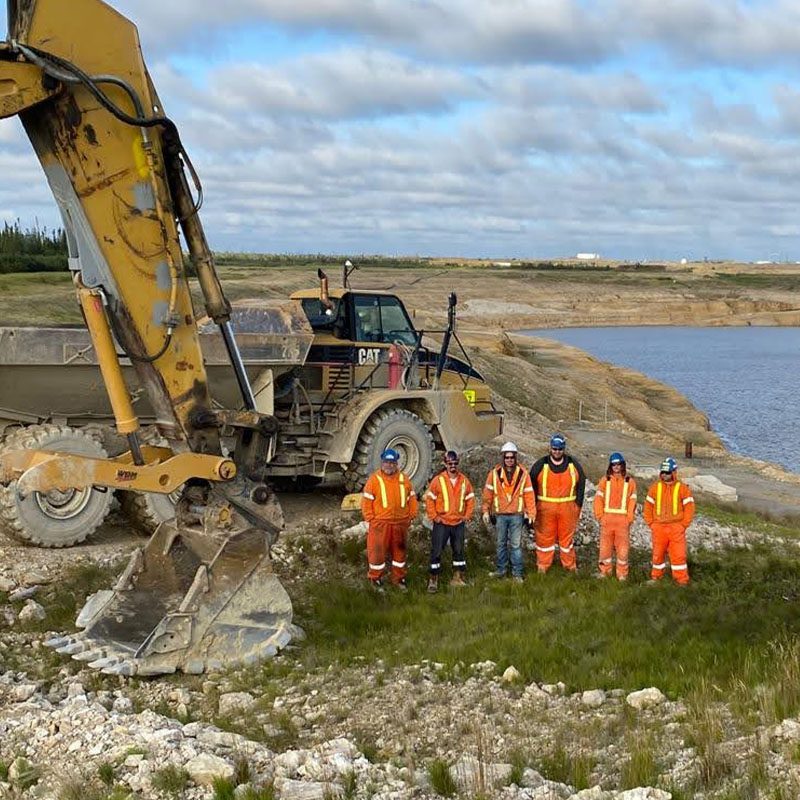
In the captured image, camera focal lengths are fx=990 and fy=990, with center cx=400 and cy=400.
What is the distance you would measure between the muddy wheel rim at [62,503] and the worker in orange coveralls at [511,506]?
157 inches

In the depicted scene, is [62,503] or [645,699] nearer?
[645,699]

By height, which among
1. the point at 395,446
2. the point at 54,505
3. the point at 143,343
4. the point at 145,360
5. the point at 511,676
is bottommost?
the point at 511,676

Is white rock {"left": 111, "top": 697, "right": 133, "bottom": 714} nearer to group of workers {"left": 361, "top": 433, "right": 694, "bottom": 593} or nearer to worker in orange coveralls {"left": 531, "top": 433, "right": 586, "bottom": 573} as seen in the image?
group of workers {"left": 361, "top": 433, "right": 694, "bottom": 593}

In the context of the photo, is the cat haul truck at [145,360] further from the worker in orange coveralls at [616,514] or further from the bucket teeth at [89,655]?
the worker in orange coveralls at [616,514]

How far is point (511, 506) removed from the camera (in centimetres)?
973

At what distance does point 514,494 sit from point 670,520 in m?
1.52

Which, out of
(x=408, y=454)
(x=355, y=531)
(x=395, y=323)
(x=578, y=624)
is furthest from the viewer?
(x=395, y=323)

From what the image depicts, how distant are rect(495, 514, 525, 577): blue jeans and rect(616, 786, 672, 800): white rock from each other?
192 inches

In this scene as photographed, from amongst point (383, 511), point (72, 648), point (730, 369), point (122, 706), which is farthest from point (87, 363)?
point (730, 369)

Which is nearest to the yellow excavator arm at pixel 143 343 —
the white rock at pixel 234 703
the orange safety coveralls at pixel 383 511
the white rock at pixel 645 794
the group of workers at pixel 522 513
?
the white rock at pixel 234 703

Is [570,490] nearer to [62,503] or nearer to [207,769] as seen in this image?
[62,503]

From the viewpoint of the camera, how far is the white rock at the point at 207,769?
5008 millimetres

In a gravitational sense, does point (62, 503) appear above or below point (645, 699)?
above

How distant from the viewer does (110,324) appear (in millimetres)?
6777
